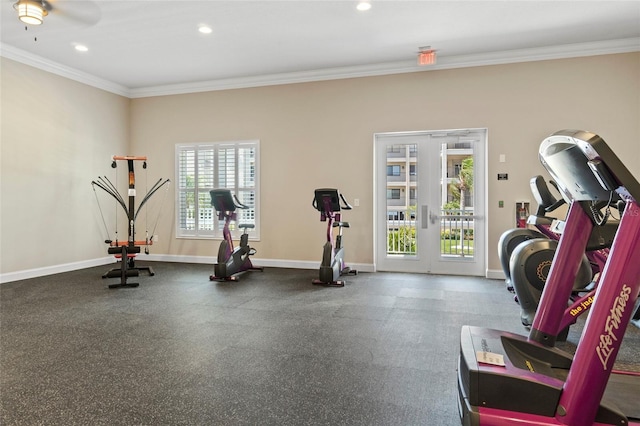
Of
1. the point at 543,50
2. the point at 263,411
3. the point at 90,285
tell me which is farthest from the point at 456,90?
the point at 90,285

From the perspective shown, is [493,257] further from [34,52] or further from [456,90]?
[34,52]

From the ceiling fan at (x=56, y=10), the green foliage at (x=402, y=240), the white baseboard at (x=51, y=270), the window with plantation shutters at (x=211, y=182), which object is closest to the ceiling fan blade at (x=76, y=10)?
the ceiling fan at (x=56, y=10)

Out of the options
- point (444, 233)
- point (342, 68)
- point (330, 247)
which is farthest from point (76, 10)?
point (444, 233)

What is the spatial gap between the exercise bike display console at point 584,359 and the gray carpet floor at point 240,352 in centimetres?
51

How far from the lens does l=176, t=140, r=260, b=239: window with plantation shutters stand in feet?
22.9

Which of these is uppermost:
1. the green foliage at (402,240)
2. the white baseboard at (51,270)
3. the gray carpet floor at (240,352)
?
the green foliage at (402,240)

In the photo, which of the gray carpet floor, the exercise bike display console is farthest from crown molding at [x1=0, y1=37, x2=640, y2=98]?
the exercise bike display console

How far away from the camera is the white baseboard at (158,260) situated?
5723mm

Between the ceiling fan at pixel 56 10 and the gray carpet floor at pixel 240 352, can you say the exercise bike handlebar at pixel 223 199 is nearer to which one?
the gray carpet floor at pixel 240 352

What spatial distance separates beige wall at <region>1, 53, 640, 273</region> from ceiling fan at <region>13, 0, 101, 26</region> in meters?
1.82

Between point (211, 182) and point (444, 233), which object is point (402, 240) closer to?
point (444, 233)

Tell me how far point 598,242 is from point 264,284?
3911mm

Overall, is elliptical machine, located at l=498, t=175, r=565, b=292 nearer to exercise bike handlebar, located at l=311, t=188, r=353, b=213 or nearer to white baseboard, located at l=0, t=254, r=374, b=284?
exercise bike handlebar, located at l=311, t=188, r=353, b=213

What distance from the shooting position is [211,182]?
7.29 metres
